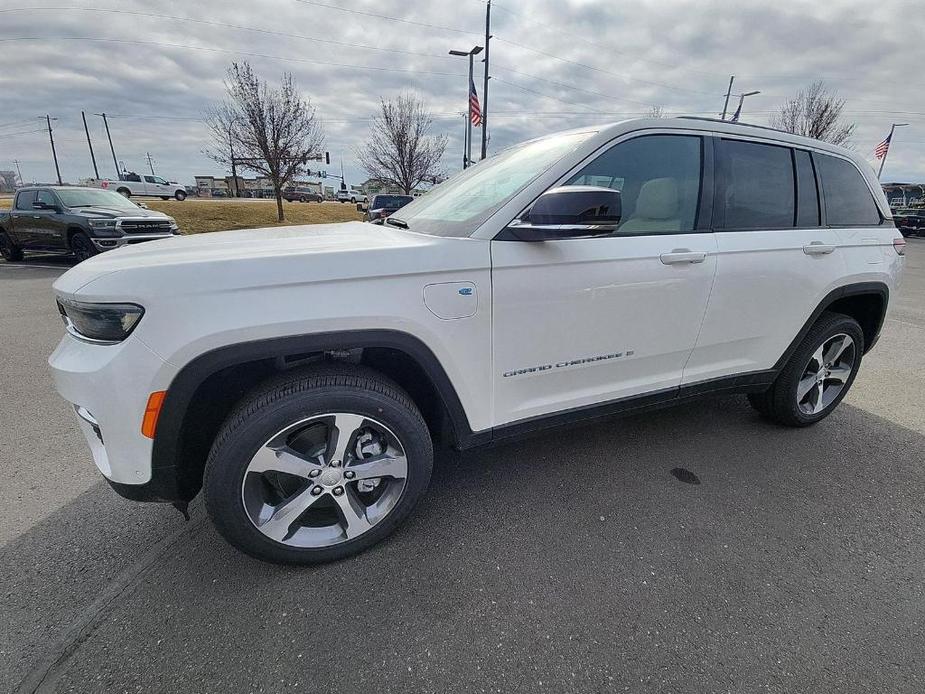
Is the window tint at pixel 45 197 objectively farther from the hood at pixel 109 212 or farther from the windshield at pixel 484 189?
the windshield at pixel 484 189

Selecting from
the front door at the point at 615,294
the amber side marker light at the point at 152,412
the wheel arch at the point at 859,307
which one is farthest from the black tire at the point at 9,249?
the wheel arch at the point at 859,307

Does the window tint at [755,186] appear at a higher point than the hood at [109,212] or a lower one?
higher

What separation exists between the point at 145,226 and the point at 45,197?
2365 mm

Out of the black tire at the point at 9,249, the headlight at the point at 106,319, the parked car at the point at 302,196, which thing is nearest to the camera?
the headlight at the point at 106,319

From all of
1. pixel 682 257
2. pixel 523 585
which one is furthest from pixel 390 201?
pixel 523 585

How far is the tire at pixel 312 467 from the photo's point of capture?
5.75 ft

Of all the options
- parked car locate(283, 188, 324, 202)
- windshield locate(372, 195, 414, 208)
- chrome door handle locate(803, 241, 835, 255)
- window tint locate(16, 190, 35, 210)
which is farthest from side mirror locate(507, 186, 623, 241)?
parked car locate(283, 188, 324, 202)

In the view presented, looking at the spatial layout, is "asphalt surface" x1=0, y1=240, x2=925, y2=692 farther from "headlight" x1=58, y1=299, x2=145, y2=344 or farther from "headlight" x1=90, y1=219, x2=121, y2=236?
"headlight" x1=90, y1=219, x2=121, y2=236

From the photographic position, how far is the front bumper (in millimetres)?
1584

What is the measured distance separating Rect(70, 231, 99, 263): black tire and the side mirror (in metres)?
10.9

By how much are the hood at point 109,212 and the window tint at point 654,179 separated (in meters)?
10.9

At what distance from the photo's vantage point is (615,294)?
2182mm

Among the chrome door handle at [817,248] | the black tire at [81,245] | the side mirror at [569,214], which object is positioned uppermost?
the side mirror at [569,214]

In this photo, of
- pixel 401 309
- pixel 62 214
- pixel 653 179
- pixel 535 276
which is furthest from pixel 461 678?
pixel 62 214
